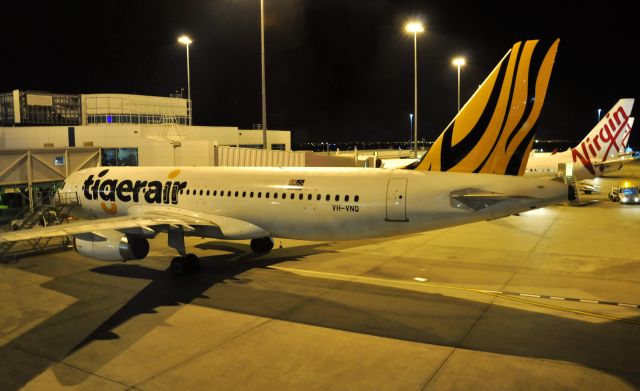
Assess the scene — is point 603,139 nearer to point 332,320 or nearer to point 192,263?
point 192,263

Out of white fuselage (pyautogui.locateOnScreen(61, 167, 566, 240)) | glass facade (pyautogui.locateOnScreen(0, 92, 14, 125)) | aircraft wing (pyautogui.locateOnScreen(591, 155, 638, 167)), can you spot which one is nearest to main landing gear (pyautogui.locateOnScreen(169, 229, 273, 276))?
white fuselage (pyautogui.locateOnScreen(61, 167, 566, 240))

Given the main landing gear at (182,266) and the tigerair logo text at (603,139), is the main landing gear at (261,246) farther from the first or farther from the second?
the tigerair logo text at (603,139)

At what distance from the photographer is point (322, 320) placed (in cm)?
1421

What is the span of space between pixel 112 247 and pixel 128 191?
649cm

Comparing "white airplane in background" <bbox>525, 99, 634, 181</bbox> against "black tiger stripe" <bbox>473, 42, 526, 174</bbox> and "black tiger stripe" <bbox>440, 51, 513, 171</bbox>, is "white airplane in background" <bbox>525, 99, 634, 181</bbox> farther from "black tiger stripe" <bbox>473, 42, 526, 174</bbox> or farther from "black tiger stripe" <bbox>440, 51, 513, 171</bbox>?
"black tiger stripe" <bbox>473, 42, 526, 174</bbox>

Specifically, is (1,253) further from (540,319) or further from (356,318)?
(540,319)

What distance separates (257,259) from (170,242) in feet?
13.0

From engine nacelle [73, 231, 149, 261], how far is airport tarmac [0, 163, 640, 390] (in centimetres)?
110

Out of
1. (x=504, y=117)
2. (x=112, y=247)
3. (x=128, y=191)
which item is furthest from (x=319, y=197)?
(x=128, y=191)

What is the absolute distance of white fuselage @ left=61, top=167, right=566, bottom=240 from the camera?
54.9 feet

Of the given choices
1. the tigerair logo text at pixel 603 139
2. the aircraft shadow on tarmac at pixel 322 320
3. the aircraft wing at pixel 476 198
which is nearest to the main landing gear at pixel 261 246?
the aircraft shadow on tarmac at pixel 322 320

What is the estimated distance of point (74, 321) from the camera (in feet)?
47.3

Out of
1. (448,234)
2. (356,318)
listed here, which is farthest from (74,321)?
(448,234)

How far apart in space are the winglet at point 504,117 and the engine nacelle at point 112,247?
37.6 feet
